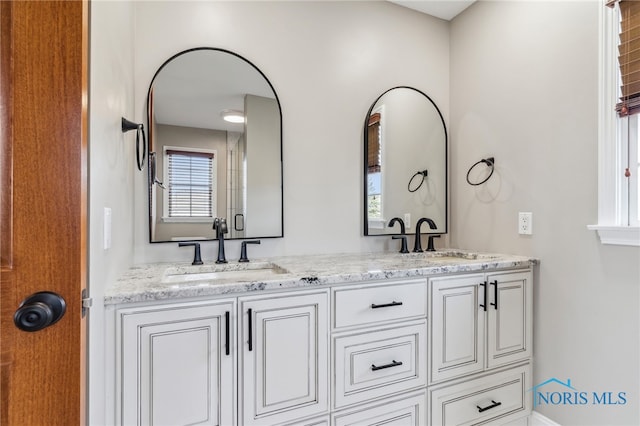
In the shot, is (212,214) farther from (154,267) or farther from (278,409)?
(278,409)

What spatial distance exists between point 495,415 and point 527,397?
0.25 metres

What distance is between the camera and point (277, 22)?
1.94 meters

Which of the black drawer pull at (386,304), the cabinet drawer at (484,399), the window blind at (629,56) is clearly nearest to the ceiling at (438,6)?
the window blind at (629,56)

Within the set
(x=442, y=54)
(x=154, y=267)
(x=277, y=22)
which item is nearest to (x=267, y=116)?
(x=277, y=22)

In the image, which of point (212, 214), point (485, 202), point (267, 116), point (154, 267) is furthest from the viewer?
point (485, 202)

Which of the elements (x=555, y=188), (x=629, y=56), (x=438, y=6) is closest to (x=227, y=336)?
(x=555, y=188)

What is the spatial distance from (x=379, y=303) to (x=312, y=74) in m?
1.39

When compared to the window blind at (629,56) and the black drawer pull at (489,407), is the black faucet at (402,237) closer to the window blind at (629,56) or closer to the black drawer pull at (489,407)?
the black drawer pull at (489,407)

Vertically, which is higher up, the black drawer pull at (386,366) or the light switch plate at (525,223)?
the light switch plate at (525,223)

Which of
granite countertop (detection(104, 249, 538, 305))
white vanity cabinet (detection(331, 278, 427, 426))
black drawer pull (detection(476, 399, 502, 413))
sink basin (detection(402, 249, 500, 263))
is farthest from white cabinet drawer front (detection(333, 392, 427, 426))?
sink basin (detection(402, 249, 500, 263))

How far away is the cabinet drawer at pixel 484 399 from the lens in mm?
1587

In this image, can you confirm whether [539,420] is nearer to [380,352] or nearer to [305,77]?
[380,352]

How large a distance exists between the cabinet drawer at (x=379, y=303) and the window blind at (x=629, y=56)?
3.86ft

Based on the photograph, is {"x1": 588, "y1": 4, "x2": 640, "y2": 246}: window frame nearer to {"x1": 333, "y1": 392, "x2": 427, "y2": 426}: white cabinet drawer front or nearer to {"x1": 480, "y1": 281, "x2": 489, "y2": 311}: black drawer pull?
{"x1": 480, "y1": 281, "x2": 489, "y2": 311}: black drawer pull
